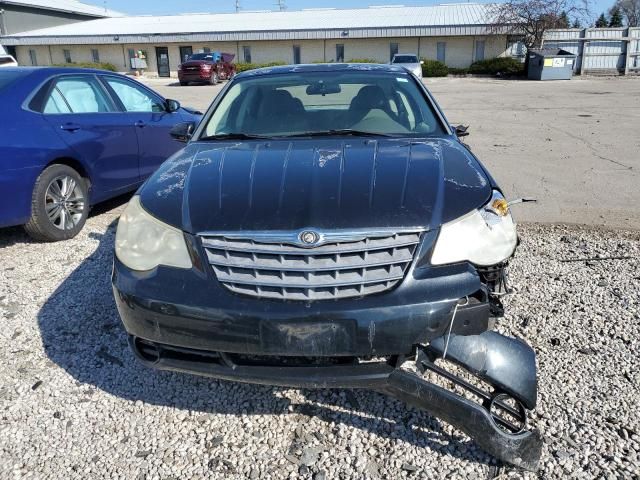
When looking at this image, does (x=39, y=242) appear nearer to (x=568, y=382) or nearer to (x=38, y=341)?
(x=38, y=341)

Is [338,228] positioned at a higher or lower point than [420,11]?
lower

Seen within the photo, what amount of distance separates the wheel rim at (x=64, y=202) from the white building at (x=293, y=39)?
36.9 metres

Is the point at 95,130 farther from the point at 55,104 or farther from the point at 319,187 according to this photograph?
the point at 319,187

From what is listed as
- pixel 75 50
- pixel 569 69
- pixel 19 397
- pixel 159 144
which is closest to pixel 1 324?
pixel 19 397

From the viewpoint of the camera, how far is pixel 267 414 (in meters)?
2.66

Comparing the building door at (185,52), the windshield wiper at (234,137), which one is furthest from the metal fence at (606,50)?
the windshield wiper at (234,137)

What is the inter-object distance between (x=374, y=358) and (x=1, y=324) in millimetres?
2570

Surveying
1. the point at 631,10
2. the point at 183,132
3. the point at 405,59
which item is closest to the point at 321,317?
the point at 183,132

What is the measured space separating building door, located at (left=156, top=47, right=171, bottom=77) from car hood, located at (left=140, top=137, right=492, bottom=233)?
1708 inches

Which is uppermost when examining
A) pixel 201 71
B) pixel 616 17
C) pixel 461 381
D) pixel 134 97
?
pixel 616 17

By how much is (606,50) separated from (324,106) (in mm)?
36081

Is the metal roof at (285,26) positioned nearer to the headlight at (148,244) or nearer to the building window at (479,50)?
the building window at (479,50)

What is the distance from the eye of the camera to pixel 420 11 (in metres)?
45.9

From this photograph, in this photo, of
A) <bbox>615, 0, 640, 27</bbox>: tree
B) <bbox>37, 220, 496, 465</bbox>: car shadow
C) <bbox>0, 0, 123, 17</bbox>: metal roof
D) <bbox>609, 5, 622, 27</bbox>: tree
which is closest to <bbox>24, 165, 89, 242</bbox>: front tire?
<bbox>37, 220, 496, 465</bbox>: car shadow
